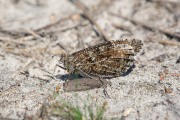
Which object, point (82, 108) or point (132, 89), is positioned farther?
point (132, 89)

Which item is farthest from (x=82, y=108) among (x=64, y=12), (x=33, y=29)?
(x=64, y=12)

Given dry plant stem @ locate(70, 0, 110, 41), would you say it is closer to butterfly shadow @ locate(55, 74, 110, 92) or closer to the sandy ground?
the sandy ground

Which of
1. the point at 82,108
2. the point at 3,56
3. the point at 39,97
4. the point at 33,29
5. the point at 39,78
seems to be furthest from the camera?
the point at 33,29

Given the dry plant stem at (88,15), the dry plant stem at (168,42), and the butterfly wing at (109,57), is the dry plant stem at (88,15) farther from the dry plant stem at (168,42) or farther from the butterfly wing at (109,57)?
the butterfly wing at (109,57)

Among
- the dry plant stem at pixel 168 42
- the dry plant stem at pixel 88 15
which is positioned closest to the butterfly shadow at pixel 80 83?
the dry plant stem at pixel 168 42

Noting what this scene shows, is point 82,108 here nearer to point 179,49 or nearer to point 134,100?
point 134,100

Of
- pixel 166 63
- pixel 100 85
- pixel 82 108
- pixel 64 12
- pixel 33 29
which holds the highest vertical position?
pixel 64 12

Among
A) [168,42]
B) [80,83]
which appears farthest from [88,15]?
[80,83]

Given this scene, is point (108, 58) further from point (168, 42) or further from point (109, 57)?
point (168, 42)
